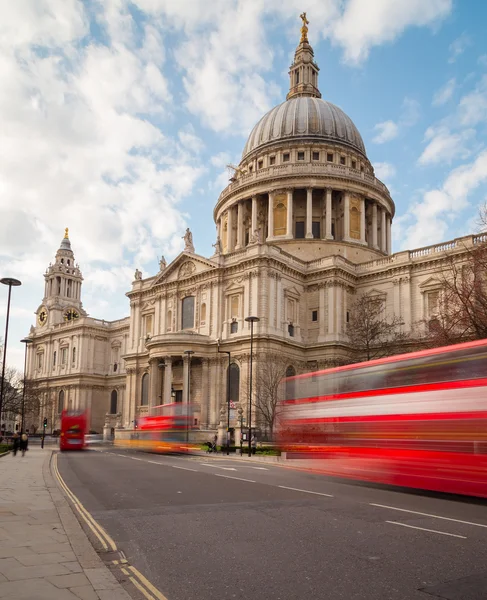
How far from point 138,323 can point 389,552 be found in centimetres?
6453

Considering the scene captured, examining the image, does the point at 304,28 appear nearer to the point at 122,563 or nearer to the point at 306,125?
the point at 306,125

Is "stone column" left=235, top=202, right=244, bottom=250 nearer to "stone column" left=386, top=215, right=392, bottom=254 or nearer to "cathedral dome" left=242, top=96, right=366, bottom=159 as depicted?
"cathedral dome" left=242, top=96, right=366, bottom=159

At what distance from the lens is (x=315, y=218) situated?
2879 inches

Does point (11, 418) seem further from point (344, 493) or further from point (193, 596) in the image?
point (193, 596)

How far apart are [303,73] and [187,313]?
44774mm

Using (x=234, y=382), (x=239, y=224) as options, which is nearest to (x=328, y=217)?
(x=239, y=224)

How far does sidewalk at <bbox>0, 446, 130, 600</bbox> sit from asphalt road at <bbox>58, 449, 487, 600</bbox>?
25.2 inches

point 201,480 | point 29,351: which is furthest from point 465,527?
point 29,351

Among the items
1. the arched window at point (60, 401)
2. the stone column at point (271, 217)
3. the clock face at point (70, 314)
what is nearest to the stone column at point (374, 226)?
the stone column at point (271, 217)

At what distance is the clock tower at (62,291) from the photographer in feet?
325

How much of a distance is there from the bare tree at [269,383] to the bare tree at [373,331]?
23.0 feet

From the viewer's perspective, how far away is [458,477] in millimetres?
14414

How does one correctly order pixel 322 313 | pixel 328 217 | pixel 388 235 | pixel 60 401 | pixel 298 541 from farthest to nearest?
pixel 60 401 < pixel 388 235 < pixel 328 217 < pixel 322 313 < pixel 298 541

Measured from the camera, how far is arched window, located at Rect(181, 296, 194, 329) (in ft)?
213
